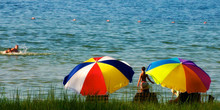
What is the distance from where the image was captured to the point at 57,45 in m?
32.0

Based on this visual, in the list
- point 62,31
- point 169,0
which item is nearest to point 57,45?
point 62,31

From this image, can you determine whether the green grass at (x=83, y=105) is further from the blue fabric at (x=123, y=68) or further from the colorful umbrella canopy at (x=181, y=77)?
the blue fabric at (x=123, y=68)

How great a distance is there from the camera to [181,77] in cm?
1047

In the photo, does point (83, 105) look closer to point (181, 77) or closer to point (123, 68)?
point (123, 68)

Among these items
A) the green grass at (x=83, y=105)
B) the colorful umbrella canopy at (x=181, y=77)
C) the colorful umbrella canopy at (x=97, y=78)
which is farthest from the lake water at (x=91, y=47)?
the green grass at (x=83, y=105)

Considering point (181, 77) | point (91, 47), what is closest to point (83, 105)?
point (181, 77)

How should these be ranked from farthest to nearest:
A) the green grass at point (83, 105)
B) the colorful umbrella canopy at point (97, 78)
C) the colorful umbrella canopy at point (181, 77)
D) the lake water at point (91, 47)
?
the lake water at point (91, 47)
the colorful umbrella canopy at point (181, 77)
the colorful umbrella canopy at point (97, 78)
the green grass at point (83, 105)

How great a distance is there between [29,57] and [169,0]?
8247 cm

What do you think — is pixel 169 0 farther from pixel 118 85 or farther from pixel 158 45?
pixel 118 85

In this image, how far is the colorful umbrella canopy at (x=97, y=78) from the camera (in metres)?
10.0

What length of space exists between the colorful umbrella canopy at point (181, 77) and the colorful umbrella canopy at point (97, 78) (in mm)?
876

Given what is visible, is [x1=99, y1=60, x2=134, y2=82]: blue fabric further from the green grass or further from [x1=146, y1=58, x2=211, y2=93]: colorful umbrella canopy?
the green grass

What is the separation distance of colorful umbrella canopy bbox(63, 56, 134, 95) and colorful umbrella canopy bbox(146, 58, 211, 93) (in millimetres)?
876

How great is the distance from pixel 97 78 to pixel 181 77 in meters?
2.13
